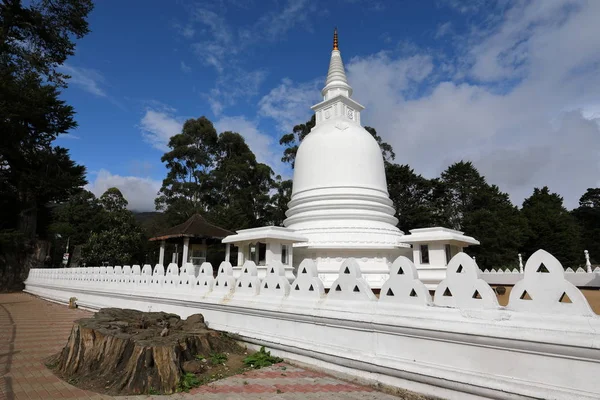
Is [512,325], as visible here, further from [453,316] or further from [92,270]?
[92,270]

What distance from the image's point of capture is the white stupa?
1446 cm

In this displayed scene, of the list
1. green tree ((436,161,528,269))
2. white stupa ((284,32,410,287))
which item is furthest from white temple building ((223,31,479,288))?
green tree ((436,161,528,269))

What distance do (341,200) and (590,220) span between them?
73172 millimetres

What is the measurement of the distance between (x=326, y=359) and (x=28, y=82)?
104 ft

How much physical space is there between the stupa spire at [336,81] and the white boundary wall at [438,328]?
49.1ft

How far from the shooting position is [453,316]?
A: 420 centimetres

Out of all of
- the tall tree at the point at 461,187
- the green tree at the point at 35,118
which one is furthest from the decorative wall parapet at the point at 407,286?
the tall tree at the point at 461,187

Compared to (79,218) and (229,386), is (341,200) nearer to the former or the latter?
(229,386)

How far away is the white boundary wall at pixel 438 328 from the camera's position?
3455 mm

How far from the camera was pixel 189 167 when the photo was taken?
45875 mm

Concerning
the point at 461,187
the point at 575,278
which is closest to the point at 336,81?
the point at 575,278

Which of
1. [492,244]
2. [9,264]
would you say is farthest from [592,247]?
[9,264]

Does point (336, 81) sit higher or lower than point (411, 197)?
higher

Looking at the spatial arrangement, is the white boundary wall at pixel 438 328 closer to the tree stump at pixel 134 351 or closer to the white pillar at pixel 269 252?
Result: the tree stump at pixel 134 351
